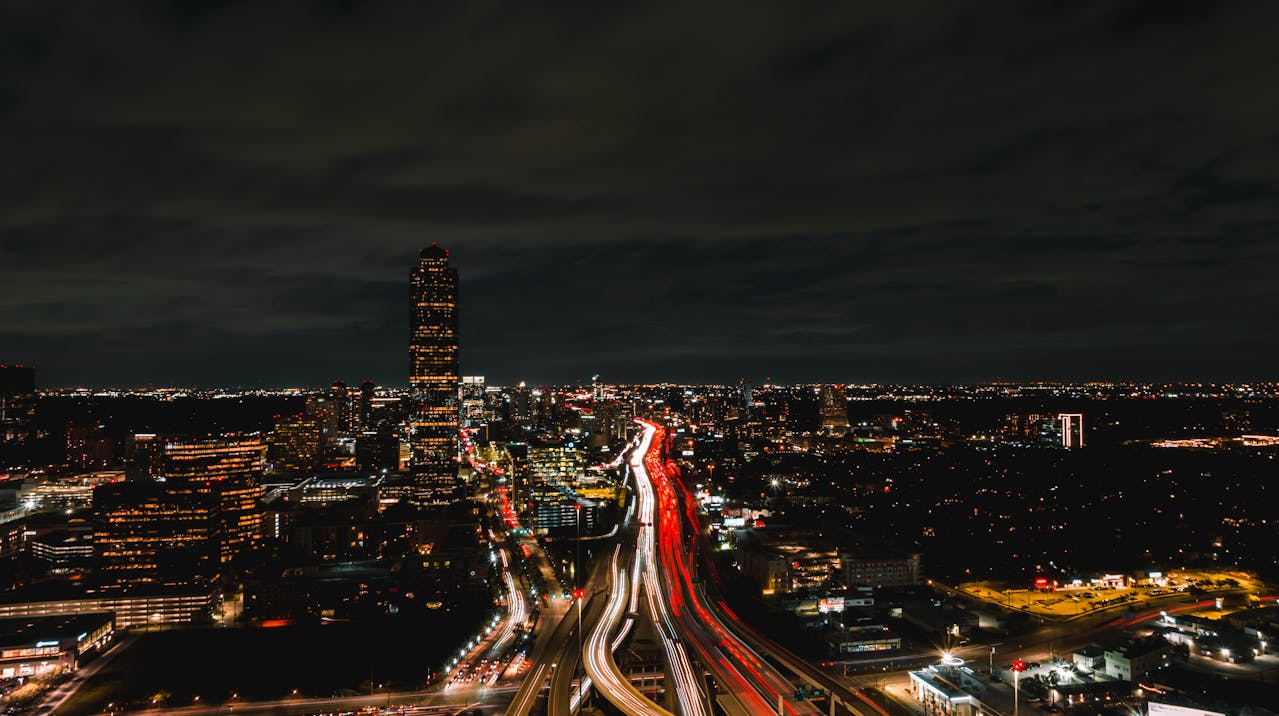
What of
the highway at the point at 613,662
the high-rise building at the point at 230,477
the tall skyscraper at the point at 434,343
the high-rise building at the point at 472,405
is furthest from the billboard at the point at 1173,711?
the high-rise building at the point at 472,405

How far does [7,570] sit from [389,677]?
19.0 meters

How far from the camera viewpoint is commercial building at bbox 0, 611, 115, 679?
1753 centimetres

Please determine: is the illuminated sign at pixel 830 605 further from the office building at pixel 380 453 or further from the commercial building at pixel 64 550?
the office building at pixel 380 453

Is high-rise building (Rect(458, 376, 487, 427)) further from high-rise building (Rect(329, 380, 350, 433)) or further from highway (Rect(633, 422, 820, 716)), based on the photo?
highway (Rect(633, 422, 820, 716))

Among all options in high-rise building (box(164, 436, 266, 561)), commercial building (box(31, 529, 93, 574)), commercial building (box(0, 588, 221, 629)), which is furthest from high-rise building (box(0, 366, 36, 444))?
commercial building (box(0, 588, 221, 629))

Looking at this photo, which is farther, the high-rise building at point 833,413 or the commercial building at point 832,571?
the high-rise building at point 833,413

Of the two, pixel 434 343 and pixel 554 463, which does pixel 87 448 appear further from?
pixel 554 463

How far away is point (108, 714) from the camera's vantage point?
15.3 m

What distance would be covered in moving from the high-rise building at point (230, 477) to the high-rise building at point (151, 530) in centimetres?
113

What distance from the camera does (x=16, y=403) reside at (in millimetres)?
53312

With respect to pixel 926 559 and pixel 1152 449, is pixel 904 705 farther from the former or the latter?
pixel 1152 449

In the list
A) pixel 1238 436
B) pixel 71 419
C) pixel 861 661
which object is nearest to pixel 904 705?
pixel 861 661

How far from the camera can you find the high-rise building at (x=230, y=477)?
98.2ft

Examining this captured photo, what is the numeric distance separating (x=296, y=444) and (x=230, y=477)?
889 inches
